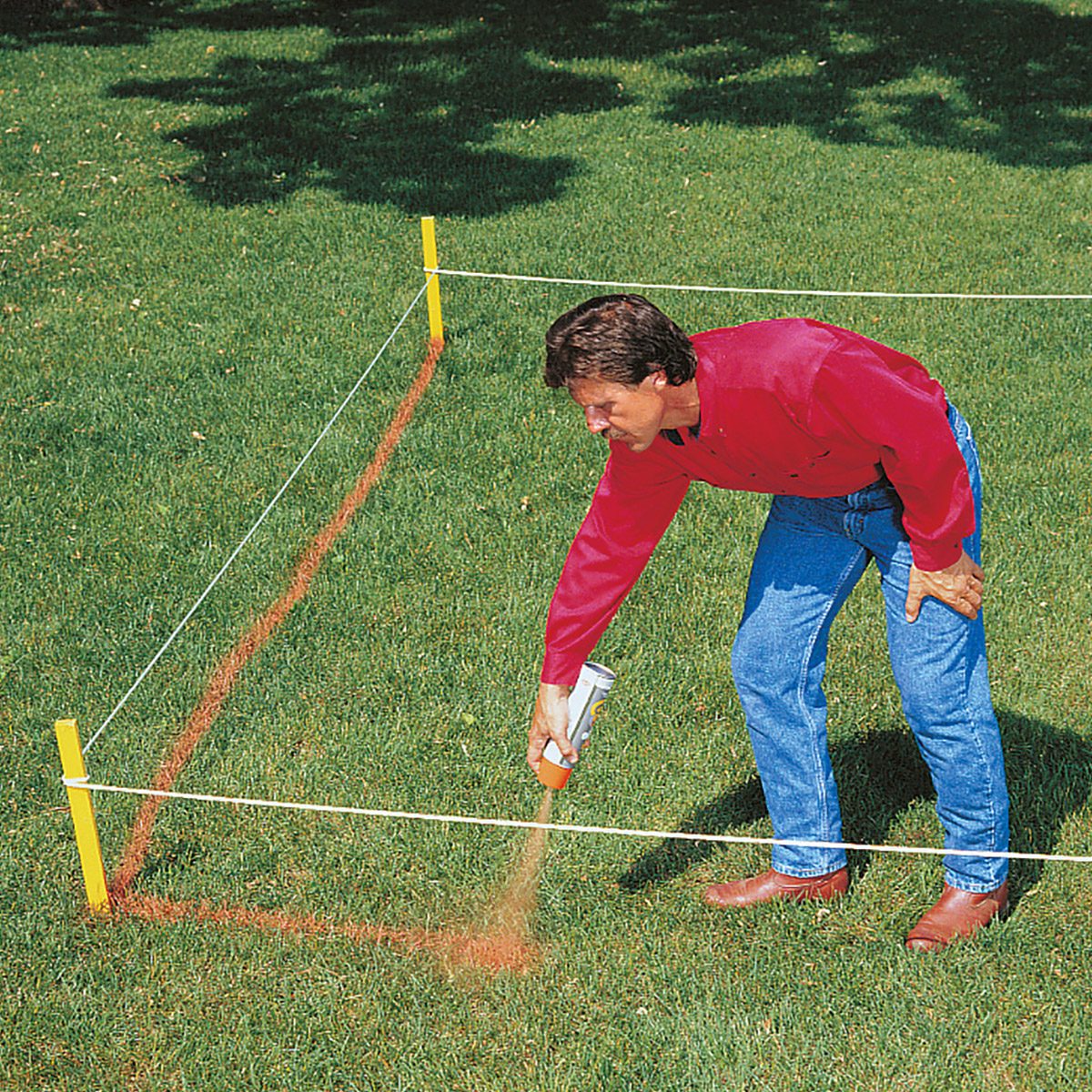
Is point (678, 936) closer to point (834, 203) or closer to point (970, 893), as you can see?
point (970, 893)

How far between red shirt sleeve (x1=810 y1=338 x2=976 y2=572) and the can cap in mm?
1112

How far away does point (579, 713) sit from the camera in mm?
3576

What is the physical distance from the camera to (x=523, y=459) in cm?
696

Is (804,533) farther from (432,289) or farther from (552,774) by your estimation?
(432,289)

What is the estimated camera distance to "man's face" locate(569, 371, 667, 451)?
306 centimetres

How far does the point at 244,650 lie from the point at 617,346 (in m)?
2.97

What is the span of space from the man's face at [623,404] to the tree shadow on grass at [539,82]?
27.6ft

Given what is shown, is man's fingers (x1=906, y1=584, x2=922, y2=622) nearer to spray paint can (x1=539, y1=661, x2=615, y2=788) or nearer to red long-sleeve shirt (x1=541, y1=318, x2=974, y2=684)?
red long-sleeve shirt (x1=541, y1=318, x2=974, y2=684)

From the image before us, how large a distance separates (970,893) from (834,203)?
26.7 feet

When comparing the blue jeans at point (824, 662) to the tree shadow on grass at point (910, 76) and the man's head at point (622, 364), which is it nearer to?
the man's head at point (622, 364)

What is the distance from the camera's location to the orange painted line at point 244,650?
14.4ft

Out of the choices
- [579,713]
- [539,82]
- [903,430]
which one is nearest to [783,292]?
[579,713]

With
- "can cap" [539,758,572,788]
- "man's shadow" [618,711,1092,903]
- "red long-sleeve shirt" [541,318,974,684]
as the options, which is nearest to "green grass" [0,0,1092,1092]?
"man's shadow" [618,711,1092,903]

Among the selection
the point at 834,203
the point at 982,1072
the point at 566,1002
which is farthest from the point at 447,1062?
the point at 834,203
